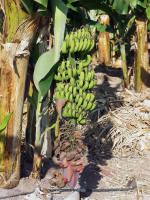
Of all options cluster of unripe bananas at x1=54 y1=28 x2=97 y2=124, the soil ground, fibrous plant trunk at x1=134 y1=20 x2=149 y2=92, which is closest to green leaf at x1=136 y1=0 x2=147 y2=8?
fibrous plant trunk at x1=134 y1=20 x2=149 y2=92

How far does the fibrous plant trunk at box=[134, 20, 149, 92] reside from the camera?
15.7 feet

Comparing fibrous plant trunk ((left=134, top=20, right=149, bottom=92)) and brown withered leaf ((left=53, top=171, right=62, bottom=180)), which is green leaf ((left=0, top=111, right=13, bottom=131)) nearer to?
brown withered leaf ((left=53, top=171, right=62, bottom=180))

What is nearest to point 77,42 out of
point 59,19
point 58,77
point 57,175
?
point 59,19

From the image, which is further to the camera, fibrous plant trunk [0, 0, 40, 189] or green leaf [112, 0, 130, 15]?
green leaf [112, 0, 130, 15]

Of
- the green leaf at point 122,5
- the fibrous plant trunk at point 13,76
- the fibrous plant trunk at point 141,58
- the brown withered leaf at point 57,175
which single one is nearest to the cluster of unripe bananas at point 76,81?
the fibrous plant trunk at point 13,76

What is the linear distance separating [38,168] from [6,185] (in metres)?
0.37

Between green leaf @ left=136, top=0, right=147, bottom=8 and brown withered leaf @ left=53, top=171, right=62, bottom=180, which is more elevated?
green leaf @ left=136, top=0, right=147, bottom=8

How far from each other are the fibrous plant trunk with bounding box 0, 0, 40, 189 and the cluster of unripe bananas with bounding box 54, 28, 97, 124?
1.30 feet

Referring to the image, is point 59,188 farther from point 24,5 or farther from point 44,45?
point 24,5

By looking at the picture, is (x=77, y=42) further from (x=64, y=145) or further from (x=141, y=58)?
(x=141, y=58)

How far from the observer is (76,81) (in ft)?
6.50

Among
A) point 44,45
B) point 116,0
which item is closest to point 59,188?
point 44,45

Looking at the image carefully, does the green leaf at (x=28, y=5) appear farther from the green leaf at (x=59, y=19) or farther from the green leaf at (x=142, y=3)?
the green leaf at (x=142, y=3)

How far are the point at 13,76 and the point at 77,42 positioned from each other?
69cm
